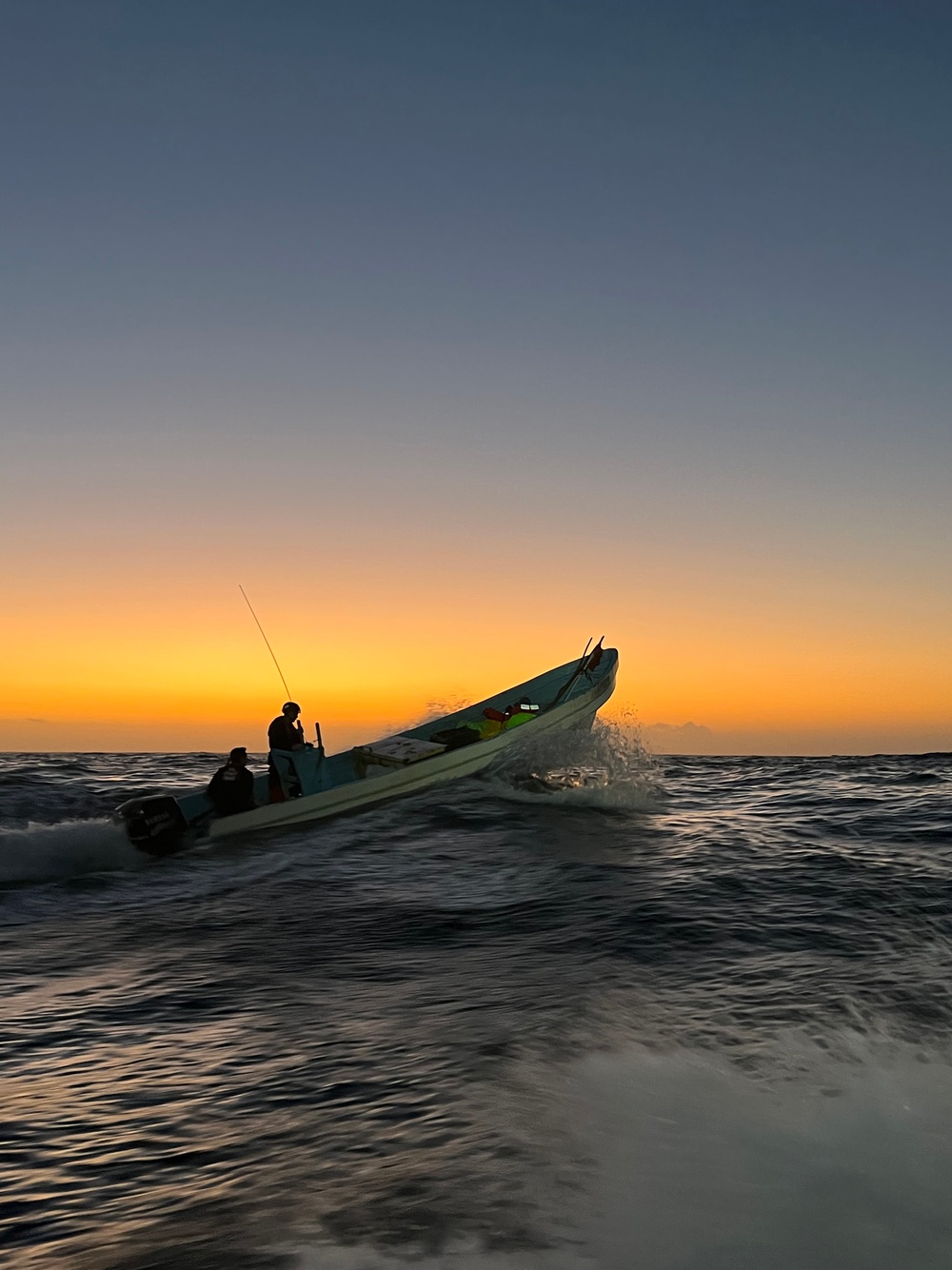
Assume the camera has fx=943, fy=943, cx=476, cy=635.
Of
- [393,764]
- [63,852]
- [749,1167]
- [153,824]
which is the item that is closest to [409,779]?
[393,764]

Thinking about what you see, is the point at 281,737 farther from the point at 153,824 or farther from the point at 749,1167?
the point at 749,1167

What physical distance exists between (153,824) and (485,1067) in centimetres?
1101

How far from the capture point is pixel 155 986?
812 centimetres

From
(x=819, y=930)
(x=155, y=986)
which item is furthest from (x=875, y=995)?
(x=155, y=986)

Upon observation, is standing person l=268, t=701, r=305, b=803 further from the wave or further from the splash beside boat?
the wave

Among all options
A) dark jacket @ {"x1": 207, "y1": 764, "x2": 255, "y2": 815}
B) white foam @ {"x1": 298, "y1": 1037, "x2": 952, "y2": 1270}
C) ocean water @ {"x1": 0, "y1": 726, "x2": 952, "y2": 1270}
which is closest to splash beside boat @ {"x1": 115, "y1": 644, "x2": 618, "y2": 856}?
dark jacket @ {"x1": 207, "y1": 764, "x2": 255, "y2": 815}

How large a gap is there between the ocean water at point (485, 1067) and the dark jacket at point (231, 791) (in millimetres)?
3192

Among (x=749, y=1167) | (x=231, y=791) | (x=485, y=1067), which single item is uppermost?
(x=231, y=791)

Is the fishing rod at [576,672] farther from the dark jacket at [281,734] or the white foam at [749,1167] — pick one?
the white foam at [749,1167]

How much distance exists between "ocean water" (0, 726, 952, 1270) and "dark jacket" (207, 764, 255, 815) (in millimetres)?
3192

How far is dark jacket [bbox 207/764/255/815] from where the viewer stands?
1689 cm

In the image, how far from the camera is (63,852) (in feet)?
50.4

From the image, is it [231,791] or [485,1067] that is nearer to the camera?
[485,1067]

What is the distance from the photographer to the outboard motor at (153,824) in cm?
1572
